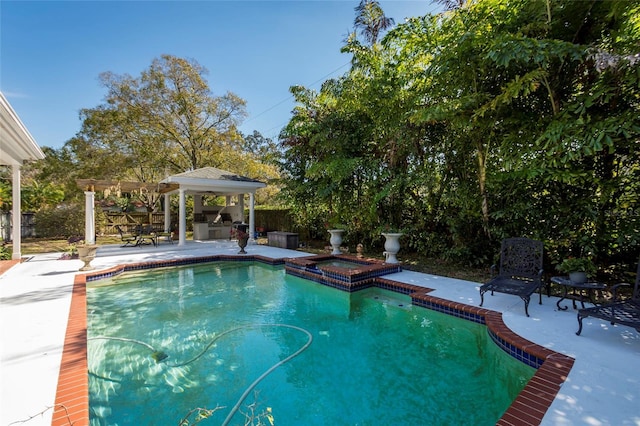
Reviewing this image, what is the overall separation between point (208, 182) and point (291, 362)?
10254 mm

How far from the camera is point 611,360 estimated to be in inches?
121

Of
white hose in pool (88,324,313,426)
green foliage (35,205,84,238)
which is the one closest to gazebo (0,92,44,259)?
white hose in pool (88,324,313,426)

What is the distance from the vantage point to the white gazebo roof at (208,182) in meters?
11.8

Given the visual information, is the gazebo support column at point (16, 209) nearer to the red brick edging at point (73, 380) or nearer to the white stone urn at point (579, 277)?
the red brick edging at point (73, 380)

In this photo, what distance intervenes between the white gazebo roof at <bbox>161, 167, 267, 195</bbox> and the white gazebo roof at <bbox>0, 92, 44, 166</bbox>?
4224 millimetres

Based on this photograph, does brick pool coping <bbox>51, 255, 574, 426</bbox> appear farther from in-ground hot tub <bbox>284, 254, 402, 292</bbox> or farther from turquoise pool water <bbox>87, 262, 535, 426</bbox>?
in-ground hot tub <bbox>284, 254, 402, 292</bbox>

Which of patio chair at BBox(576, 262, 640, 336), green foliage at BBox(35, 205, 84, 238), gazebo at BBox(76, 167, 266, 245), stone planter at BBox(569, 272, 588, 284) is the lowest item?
patio chair at BBox(576, 262, 640, 336)

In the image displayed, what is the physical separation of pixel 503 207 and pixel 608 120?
2705mm

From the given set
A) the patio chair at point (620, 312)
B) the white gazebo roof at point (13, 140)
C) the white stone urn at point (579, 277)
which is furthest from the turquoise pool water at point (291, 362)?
the white gazebo roof at point (13, 140)

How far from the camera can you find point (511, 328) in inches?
154

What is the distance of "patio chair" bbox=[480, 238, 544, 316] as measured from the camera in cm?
475

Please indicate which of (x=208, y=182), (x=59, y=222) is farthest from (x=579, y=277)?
(x=59, y=222)

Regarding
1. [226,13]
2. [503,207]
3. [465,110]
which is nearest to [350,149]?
[465,110]

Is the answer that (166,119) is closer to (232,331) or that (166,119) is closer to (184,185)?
(184,185)
